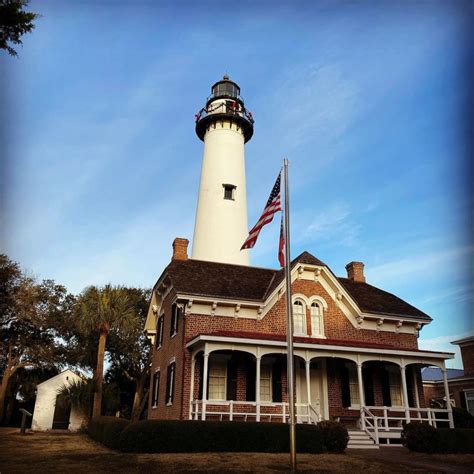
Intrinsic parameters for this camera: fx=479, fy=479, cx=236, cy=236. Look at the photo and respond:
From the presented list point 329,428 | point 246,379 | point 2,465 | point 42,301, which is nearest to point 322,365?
point 246,379

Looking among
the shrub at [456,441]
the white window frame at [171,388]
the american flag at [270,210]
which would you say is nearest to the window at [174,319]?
the white window frame at [171,388]

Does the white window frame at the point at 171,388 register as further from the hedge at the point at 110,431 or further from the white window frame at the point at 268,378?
the white window frame at the point at 268,378

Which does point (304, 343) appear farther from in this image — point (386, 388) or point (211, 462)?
point (211, 462)

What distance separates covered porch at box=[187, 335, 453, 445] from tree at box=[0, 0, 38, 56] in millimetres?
11288

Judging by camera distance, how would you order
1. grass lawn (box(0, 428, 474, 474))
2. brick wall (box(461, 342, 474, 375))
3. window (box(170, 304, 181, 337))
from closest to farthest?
grass lawn (box(0, 428, 474, 474)) → window (box(170, 304, 181, 337)) → brick wall (box(461, 342, 474, 375))

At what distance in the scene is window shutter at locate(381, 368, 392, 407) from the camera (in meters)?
21.2

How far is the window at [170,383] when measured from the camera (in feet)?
67.8

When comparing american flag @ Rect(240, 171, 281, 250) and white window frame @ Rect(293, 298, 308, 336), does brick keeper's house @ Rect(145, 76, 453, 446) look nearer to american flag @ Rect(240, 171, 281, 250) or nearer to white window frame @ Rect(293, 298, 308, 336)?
white window frame @ Rect(293, 298, 308, 336)

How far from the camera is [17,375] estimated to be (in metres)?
40.8

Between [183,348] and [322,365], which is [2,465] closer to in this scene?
[183,348]

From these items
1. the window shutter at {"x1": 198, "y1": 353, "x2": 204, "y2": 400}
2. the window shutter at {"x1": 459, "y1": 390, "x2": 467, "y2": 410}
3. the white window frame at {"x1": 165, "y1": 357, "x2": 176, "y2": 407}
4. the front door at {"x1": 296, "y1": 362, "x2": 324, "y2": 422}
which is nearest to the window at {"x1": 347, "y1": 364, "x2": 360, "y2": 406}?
the front door at {"x1": 296, "y1": 362, "x2": 324, "y2": 422}

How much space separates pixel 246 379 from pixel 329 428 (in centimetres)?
531

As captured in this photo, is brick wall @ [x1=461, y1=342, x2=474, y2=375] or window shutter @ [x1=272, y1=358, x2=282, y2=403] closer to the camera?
window shutter @ [x1=272, y1=358, x2=282, y2=403]

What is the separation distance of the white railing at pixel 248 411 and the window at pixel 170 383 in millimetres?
2508
